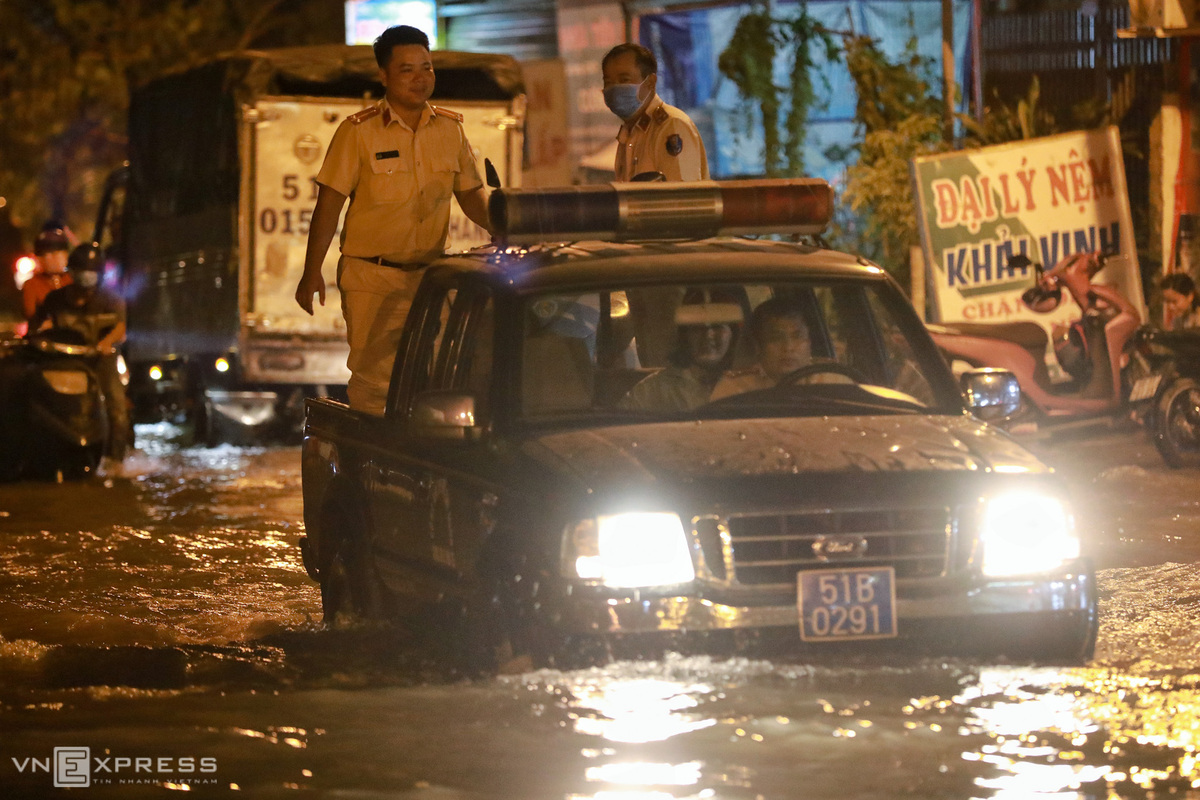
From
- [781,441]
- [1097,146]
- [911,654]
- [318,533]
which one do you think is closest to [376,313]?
[318,533]

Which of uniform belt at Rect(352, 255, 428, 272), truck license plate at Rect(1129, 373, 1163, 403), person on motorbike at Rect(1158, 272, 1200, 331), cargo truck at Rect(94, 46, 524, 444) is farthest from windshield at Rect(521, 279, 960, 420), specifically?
cargo truck at Rect(94, 46, 524, 444)

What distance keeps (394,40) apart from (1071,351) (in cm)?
733

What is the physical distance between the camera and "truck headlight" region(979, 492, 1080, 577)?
18.8 feet

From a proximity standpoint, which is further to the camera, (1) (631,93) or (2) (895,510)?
(1) (631,93)

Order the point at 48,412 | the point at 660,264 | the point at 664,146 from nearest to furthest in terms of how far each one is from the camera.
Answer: the point at 660,264
the point at 664,146
the point at 48,412

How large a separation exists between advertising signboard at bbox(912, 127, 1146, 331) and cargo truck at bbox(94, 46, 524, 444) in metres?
3.45

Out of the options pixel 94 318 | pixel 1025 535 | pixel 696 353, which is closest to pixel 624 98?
pixel 696 353

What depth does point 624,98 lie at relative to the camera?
9.09 meters

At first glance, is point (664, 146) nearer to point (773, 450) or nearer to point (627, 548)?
point (773, 450)

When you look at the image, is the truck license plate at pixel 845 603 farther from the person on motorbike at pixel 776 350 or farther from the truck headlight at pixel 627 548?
the person on motorbike at pixel 776 350

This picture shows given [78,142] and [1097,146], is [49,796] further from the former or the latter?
[78,142]

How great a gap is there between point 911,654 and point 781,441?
0.73 metres

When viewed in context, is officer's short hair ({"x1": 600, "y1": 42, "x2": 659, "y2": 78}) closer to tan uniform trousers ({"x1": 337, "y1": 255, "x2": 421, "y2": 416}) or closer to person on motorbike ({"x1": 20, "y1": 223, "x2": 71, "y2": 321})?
tan uniform trousers ({"x1": 337, "y1": 255, "x2": 421, "y2": 416})

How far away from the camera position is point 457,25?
27.4 m
